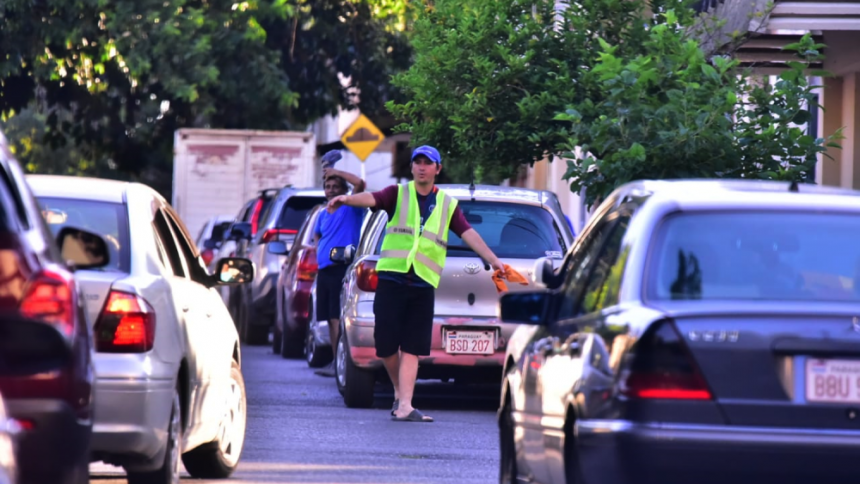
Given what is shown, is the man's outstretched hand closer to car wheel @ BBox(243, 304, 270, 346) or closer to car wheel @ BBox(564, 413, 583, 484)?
car wheel @ BBox(564, 413, 583, 484)

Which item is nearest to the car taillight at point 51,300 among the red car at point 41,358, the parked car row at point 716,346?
the red car at point 41,358

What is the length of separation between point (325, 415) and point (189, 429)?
4.27 meters

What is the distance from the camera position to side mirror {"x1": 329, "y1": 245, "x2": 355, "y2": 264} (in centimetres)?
1405

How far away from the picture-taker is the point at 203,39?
29.4 m

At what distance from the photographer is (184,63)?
30.1 meters

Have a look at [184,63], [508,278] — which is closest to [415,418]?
[508,278]

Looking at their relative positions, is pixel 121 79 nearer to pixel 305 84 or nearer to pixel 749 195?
pixel 305 84

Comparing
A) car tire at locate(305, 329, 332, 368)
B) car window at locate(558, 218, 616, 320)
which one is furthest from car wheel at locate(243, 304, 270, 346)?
car window at locate(558, 218, 616, 320)

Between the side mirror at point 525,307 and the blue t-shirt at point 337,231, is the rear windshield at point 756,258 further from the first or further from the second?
the blue t-shirt at point 337,231

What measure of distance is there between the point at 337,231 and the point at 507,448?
685cm

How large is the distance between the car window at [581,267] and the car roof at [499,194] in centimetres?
527

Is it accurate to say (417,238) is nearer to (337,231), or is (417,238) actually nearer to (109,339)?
(337,231)

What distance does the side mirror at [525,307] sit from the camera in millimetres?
7074

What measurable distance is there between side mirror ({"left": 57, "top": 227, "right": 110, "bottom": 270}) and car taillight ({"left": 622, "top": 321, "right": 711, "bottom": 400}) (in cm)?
196
